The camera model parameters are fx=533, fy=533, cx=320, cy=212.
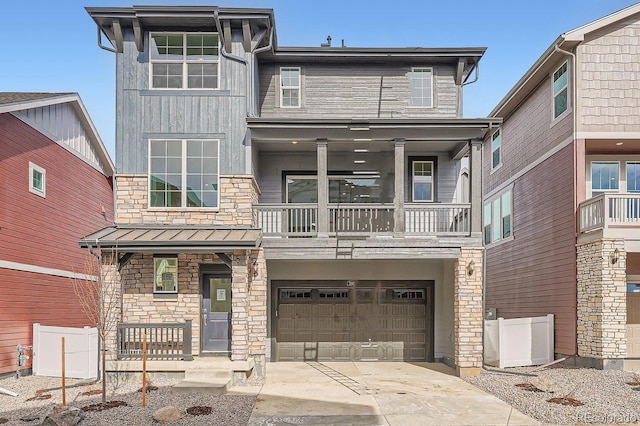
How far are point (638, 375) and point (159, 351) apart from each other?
10956 mm

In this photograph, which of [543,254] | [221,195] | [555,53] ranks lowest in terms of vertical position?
[543,254]

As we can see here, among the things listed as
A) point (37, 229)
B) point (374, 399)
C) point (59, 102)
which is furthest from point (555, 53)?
point (37, 229)

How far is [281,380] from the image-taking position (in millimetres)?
12492

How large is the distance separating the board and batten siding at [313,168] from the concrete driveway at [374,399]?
4.88m

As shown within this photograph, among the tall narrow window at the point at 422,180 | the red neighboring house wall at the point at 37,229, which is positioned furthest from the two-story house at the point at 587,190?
the red neighboring house wall at the point at 37,229

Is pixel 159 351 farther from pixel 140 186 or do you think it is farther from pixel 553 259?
pixel 553 259

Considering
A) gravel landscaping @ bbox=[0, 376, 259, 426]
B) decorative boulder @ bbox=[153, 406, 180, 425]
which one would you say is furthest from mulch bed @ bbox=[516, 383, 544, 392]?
decorative boulder @ bbox=[153, 406, 180, 425]

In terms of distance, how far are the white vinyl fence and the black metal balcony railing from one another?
7.52 m

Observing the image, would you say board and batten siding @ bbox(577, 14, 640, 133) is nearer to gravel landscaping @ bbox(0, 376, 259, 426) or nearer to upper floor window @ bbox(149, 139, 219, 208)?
upper floor window @ bbox(149, 139, 219, 208)

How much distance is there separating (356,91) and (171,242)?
750 centimetres

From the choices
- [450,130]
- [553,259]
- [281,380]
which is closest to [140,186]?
[281,380]

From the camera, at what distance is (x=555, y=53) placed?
14414 mm

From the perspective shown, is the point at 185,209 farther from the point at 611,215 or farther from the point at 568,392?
the point at 611,215

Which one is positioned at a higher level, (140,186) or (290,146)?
(290,146)
